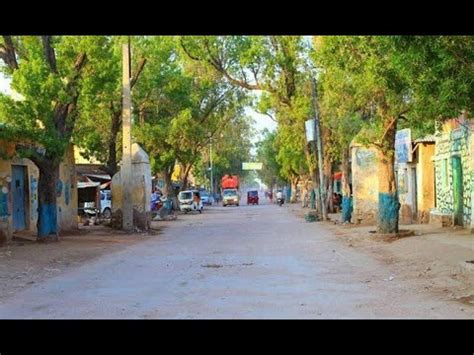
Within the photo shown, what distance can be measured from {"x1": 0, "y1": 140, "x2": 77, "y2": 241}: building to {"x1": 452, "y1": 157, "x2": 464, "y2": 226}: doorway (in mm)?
15410

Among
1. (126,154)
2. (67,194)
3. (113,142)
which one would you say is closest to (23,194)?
(67,194)

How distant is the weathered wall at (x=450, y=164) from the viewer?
2370cm

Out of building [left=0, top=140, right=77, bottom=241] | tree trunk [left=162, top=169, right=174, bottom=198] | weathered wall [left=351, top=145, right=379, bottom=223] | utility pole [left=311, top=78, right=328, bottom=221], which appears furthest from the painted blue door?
tree trunk [left=162, top=169, right=174, bottom=198]

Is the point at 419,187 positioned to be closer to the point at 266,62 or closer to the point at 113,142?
the point at 266,62

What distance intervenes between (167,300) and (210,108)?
42251 mm

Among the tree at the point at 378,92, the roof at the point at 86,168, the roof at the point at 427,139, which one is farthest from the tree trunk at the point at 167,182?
the tree at the point at 378,92

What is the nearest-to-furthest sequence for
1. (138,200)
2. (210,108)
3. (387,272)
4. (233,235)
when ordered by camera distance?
(387,272)
(233,235)
(138,200)
(210,108)

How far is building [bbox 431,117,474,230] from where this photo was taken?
2356 cm

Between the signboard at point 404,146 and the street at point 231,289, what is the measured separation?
388 inches

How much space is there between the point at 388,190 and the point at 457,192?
3672 millimetres
